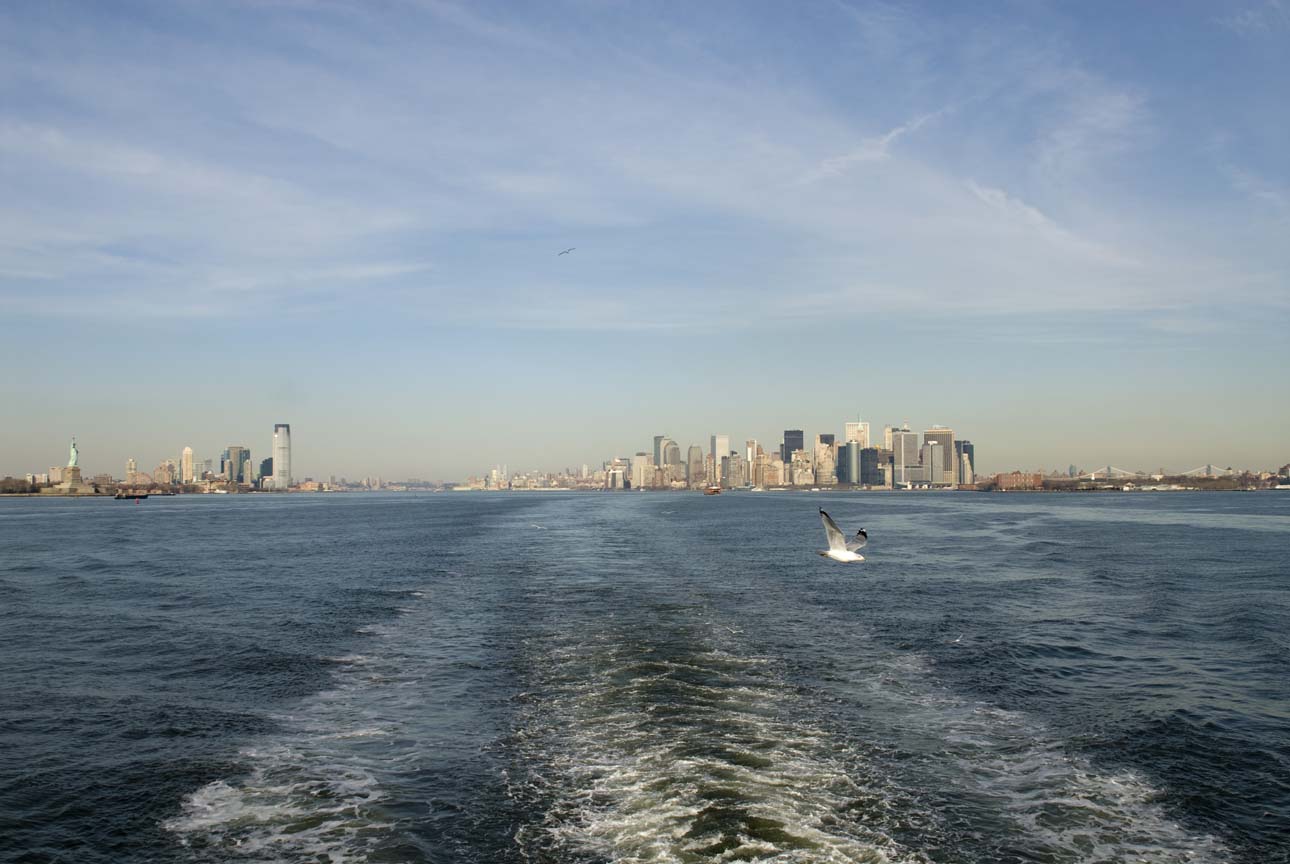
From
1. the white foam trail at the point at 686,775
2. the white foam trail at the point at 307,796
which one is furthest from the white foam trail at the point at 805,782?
the white foam trail at the point at 307,796

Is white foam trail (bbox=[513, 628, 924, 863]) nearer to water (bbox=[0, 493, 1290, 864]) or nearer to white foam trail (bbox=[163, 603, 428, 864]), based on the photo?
water (bbox=[0, 493, 1290, 864])

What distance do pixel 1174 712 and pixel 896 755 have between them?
7487 mm

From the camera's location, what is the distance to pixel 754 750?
51.5 ft

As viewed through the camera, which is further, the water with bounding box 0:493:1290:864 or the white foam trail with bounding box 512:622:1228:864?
the water with bounding box 0:493:1290:864

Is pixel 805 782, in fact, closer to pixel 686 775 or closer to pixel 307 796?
pixel 686 775

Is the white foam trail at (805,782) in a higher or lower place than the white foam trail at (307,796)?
lower

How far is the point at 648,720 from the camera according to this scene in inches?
696

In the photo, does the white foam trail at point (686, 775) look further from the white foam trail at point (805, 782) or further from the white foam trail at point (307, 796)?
the white foam trail at point (307, 796)

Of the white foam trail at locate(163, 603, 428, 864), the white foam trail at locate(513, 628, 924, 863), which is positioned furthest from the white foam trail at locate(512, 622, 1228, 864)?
the white foam trail at locate(163, 603, 428, 864)

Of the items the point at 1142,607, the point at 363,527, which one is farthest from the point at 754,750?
the point at 363,527

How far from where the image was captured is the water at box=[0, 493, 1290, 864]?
40.4 feet

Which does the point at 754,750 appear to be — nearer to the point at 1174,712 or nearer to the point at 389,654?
the point at 1174,712

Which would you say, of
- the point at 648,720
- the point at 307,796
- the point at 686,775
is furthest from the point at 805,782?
the point at 307,796

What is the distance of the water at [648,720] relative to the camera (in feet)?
40.4
